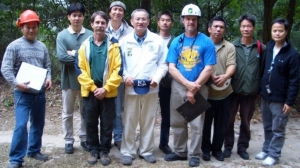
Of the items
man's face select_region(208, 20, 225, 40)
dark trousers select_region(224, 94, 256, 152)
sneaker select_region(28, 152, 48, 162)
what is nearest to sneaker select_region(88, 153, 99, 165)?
sneaker select_region(28, 152, 48, 162)

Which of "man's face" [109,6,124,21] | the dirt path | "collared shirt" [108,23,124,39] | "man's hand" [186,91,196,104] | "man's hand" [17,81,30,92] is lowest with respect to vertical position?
the dirt path

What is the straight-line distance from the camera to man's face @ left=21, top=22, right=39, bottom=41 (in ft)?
13.4

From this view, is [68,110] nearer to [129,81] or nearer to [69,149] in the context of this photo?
[69,149]

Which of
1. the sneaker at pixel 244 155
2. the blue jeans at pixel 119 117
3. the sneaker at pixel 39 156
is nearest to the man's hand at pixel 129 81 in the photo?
the blue jeans at pixel 119 117

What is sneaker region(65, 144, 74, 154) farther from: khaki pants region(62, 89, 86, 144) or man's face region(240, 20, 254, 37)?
man's face region(240, 20, 254, 37)

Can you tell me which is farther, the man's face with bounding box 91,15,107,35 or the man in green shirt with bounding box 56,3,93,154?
the man in green shirt with bounding box 56,3,93,154

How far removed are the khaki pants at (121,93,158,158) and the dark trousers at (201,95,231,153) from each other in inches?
29.5

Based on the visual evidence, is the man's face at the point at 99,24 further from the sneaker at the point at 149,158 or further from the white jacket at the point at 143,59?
the sneaker at the point at 149,158

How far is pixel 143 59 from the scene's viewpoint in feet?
13.9

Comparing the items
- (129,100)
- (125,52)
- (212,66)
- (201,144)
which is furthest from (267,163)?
(125,52)

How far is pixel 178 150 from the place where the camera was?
447cm

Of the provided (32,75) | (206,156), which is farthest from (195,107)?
(32,75)

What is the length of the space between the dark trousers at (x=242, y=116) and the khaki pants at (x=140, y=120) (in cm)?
113

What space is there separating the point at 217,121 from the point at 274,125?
0.74 meters
